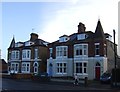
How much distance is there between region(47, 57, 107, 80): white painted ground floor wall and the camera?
45.3 metres

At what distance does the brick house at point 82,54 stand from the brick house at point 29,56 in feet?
16.6

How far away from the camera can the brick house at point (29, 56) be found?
2328 inches

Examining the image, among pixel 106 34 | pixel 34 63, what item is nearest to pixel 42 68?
pixel 34 63

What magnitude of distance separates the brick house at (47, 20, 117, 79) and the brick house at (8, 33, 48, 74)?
5068 mm

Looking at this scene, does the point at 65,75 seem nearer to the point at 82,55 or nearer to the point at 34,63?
the point at 82,55

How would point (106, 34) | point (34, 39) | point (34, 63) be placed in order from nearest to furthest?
point (106, 34) → point (34, 63) → point (34, 39)

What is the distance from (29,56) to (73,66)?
15300mm

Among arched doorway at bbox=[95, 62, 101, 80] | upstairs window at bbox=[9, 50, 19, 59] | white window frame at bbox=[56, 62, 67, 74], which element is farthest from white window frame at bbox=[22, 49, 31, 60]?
arched doorway at bbox=[95, 62, 101, 80]

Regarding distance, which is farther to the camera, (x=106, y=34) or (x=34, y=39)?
(x=34, y=39)

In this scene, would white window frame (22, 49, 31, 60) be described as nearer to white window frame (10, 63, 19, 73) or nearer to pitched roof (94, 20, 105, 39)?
white window frame (10, 63, 19, 73)

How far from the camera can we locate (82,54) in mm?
48188

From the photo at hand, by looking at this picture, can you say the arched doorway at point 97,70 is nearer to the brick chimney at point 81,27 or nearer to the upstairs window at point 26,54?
the brick chimney at point 81,27

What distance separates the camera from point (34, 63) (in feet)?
194

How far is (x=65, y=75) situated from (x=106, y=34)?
468 inches
